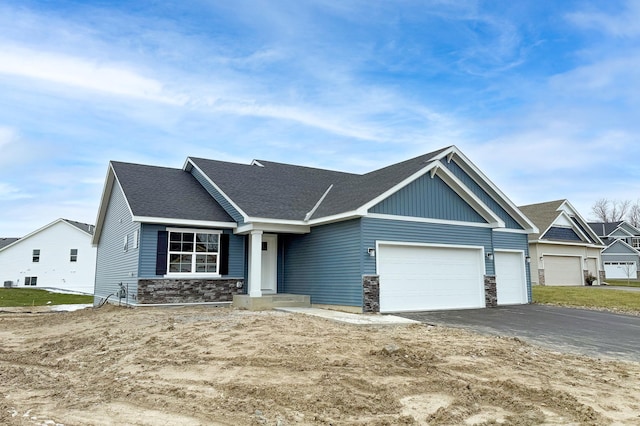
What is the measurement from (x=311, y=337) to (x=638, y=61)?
14.5 meters

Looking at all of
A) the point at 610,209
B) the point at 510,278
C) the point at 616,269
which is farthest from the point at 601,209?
the point at 510,278

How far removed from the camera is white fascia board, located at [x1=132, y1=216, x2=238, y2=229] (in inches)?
539

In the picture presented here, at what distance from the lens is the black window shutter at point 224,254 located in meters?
15.1

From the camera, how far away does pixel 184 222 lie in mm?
14242

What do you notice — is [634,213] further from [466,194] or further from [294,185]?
[294,185]

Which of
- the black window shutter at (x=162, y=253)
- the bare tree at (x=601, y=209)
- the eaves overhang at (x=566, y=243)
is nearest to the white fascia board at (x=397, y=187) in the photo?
the black window shutter at (x=162, y=253)

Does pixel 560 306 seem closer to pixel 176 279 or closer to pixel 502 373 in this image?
pixel 502 373

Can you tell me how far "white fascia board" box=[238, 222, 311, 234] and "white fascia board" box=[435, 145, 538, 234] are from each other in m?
6.39

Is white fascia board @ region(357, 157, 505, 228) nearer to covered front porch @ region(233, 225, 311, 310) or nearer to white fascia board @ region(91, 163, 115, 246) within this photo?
covered front porch @ region(233, 225, 311, 310)

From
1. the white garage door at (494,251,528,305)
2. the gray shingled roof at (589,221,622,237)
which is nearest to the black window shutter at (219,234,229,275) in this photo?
the white garage door at (494,251,528,305)

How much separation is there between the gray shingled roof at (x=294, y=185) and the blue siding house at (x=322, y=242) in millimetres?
78

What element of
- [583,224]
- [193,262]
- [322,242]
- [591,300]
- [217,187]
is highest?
[583,224]

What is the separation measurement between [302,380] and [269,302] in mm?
8287

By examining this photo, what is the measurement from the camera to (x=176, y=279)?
563 inches
